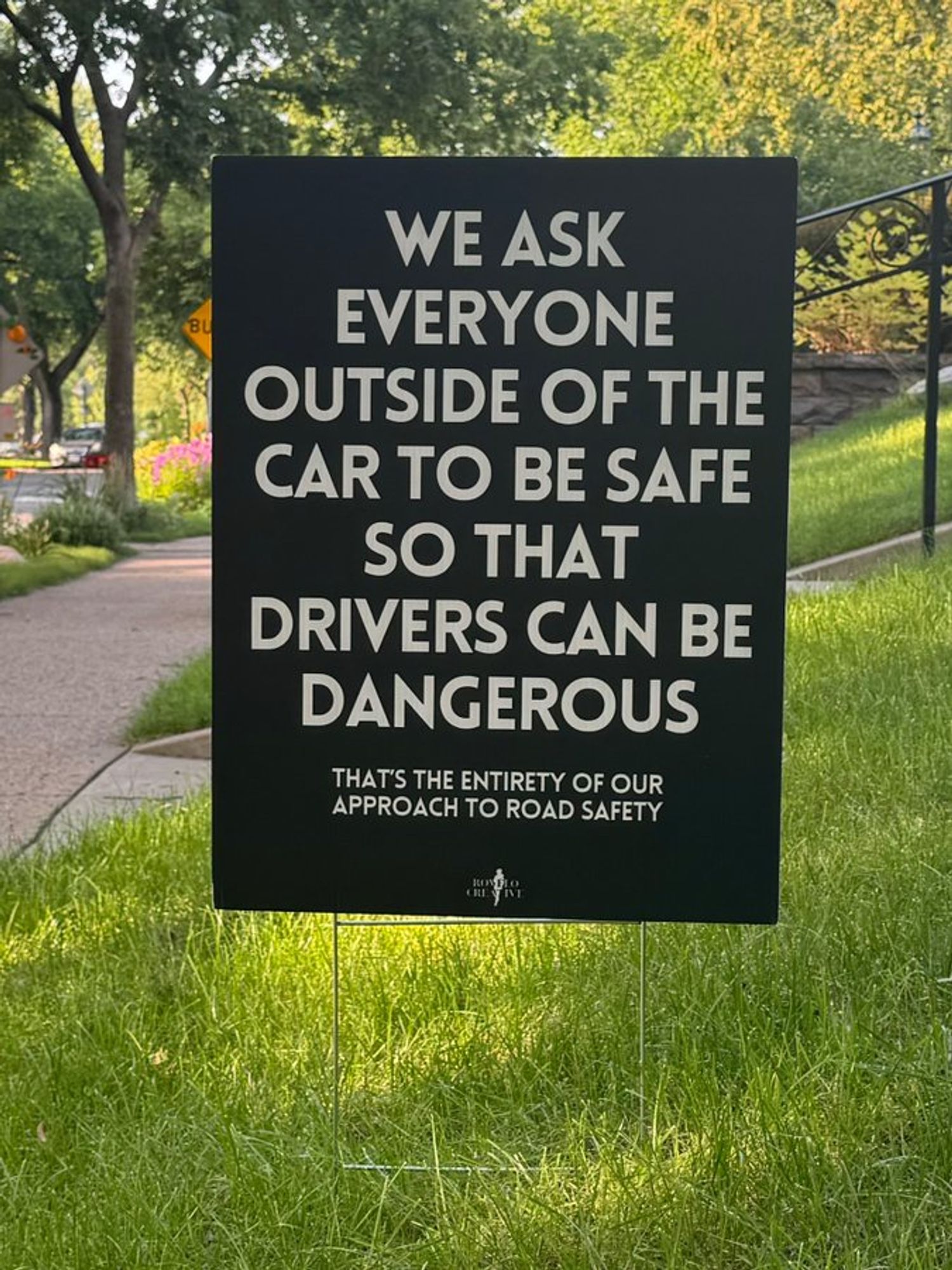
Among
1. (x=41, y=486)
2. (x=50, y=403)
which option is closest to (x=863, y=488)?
(x=41, y=486)

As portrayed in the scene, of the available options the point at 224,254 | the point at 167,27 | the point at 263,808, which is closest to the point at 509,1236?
the point at 263,808

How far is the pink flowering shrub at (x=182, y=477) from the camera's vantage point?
36.8 metres

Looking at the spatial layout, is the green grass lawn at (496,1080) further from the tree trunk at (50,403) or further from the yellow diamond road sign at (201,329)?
the tree trunk at (50,403)

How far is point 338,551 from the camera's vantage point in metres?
3.25

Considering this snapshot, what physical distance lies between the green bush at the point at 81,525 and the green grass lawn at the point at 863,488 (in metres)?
8.98

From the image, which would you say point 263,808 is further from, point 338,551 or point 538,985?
point 538,985

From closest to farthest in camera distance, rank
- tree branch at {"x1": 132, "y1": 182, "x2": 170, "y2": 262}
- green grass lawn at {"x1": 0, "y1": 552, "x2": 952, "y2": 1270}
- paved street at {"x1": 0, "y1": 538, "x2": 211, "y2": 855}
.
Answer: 1. green grass lawn at {"x1": 0, "y1": 552, "x2": 952, "y2": 1270}
2. paved street at {"x1": 0, "y1": 538, "x2": 211, "y2": 855}
3. tree branch at {"x1": 132, "y1": 182, "x2": 170, "y2": 262}

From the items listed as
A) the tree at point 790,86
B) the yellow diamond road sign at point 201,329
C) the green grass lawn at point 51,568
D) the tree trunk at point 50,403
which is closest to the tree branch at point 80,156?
the yellow diamond road sign at point 201,329

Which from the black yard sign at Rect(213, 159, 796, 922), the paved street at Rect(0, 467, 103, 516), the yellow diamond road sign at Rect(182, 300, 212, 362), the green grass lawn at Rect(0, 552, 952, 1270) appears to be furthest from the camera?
the paved street at Rect(0, 467, 103, 516)

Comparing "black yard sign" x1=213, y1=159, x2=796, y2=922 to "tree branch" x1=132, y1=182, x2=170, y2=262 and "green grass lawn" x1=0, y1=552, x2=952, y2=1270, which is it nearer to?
"green grass lawn" x1=0, y1=552, x2=952, y2=1270

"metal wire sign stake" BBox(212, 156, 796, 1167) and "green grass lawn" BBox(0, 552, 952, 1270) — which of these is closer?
"green grass lawn" BBox(0, 552, 952, 1270)

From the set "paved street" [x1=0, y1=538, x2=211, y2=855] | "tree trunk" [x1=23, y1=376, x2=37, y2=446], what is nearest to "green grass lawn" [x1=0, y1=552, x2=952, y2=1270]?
"paved street" [x1=0, y1=538, x2=211, y2=855]

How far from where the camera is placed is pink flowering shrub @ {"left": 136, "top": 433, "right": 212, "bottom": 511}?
3678cm

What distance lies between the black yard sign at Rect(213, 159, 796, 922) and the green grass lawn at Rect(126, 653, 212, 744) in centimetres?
503
